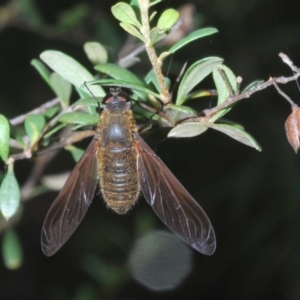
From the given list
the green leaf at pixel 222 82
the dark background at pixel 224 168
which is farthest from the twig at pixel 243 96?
the dark background at pixel 224 168

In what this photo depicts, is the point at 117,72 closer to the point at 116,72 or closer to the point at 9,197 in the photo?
the point at 116,72

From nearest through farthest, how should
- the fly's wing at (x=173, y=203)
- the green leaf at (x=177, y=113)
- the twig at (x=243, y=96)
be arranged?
the twig at (x=243, y=96)
the green leaf at (x=177, y=113)
the fly's wing at (x=173, y=203)

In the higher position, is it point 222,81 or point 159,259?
point 222,81

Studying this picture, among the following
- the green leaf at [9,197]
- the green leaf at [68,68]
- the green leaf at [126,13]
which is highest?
the green leaf at [126,13]

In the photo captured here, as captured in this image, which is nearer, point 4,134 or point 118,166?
point 4,134

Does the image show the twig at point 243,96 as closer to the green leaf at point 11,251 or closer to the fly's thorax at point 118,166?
the fly's thorax at point 118,166

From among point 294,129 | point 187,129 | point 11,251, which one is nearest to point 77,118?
point 187,129

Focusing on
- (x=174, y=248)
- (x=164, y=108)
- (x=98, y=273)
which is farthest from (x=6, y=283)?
(x=164, y=108)
